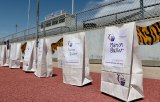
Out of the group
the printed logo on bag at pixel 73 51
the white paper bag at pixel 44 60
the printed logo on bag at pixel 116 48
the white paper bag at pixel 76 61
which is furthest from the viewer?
the white paper bag at pixel 44 60

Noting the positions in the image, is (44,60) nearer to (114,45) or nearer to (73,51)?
(73,51)

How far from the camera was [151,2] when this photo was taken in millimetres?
10180

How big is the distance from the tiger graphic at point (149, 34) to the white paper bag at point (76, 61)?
121 inches

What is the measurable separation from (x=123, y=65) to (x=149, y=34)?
4.35m

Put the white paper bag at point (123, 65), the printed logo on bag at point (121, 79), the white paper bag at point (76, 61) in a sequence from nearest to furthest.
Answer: the white paper bag at point (123, 65)
the printed logo on bag at point (121, 79)
the white paper bag at point (76, 61)

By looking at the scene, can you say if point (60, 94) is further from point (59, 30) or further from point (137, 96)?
point (59, 30)

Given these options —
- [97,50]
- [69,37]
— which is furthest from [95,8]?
[69,37]

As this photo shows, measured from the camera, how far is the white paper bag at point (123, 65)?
18.9 feet

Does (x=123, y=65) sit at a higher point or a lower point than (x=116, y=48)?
lower

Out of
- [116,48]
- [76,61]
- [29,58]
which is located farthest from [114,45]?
[29,58]

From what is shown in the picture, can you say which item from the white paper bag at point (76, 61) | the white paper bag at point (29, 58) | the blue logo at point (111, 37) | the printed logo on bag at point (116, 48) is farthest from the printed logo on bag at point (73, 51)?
the white paper bag at point (29, 58)

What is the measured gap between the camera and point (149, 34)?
9844 mm

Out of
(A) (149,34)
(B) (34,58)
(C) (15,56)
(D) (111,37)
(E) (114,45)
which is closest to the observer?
(E) (114,45)

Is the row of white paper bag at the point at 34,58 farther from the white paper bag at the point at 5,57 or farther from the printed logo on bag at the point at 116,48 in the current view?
the printed logo on bag at the point at 116,48
